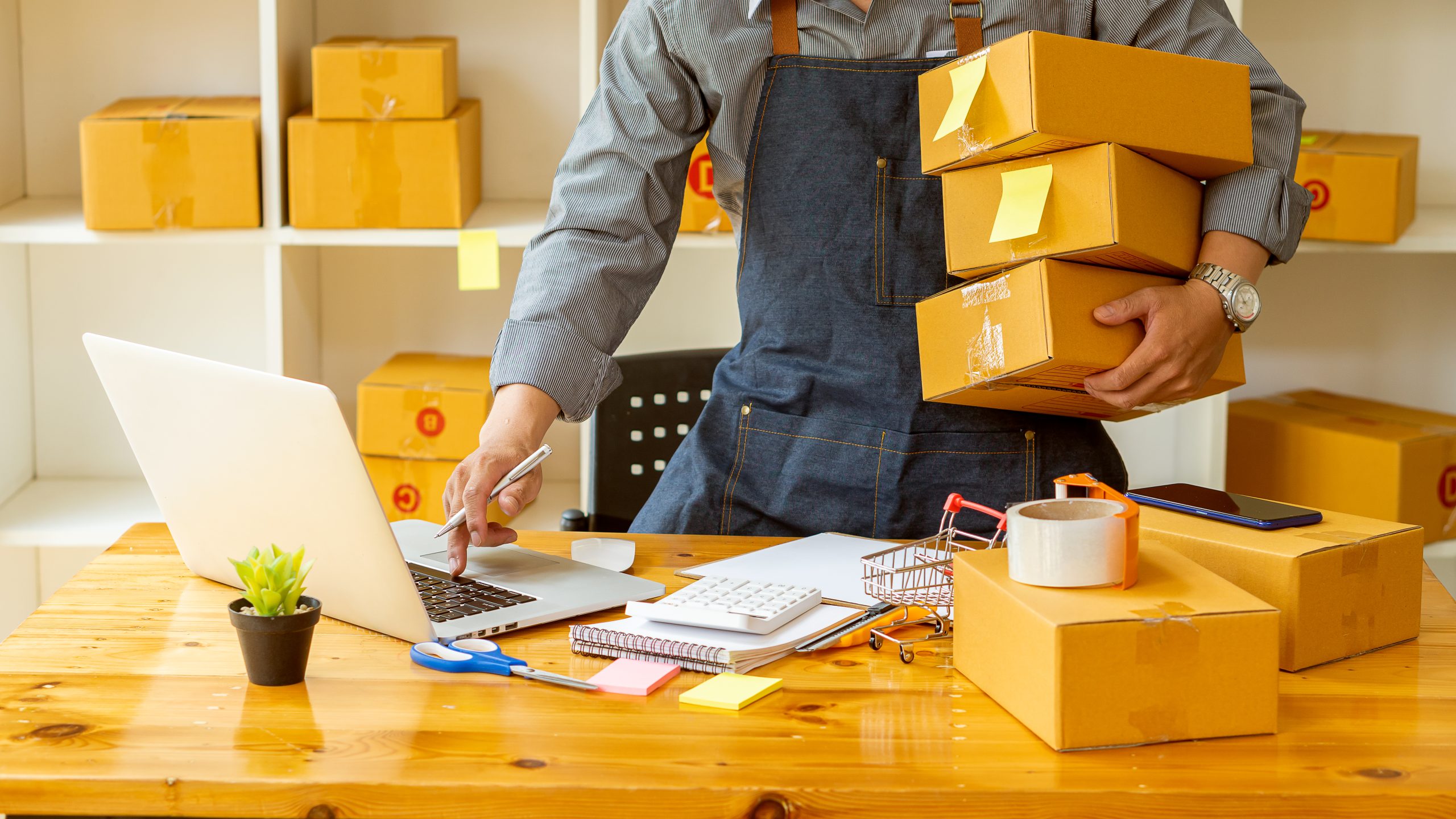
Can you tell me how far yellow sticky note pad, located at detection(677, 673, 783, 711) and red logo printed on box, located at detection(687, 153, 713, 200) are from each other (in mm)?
1310

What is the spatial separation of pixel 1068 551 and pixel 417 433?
150 centimetres

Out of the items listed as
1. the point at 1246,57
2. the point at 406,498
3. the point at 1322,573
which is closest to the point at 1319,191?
the point at 1246,57

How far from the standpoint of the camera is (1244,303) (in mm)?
1178

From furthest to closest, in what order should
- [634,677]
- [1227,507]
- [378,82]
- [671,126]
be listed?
[378,82] < [671,126] < [1227,507] < [634,677]

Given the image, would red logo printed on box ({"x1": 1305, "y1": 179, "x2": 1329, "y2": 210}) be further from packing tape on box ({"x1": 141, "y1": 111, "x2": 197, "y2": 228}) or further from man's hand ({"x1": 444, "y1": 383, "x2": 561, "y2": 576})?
packing tape on box ({"x1": 141, "y1": 111, "x2": 197, "y2": 228})

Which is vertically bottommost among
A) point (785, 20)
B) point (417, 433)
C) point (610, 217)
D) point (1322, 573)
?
point (417, 433)

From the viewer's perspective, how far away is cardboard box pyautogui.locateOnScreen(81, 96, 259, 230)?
6.51 ft

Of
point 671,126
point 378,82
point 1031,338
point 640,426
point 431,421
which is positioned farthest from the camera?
point 431,421

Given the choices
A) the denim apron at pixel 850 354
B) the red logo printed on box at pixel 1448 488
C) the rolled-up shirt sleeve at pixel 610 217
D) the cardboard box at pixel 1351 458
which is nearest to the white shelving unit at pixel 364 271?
the cardboard box at pixel 1351 458

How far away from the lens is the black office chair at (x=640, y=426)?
5.88 ft

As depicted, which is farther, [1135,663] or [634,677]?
[634,677]

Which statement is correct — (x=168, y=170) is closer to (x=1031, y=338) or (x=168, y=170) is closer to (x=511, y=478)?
(x=511, y=478)

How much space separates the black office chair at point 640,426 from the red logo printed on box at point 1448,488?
1210mm

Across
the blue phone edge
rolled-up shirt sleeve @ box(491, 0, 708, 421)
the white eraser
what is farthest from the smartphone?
rolled-up shirt sleeve @ box(491, 0, 708, 421)
